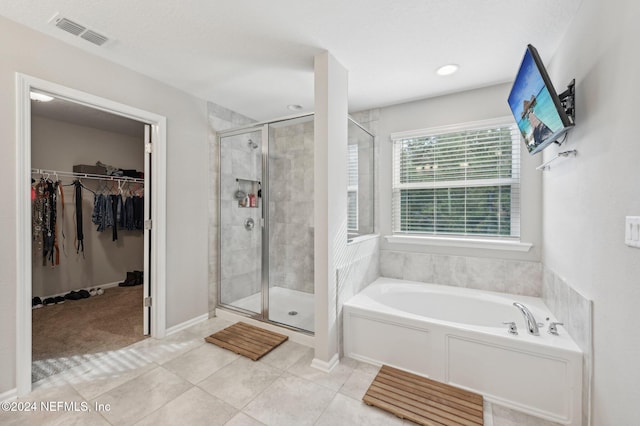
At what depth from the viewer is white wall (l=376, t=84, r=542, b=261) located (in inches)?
97.6

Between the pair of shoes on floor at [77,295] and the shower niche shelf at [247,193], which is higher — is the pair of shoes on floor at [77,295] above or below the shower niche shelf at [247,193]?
below

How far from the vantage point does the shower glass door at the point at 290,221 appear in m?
2.97

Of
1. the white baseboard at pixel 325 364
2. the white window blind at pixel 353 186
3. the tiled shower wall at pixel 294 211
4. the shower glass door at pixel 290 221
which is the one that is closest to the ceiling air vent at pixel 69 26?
the shower glass door at pixel 290 221

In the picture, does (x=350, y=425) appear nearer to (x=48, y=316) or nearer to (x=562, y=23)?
(x=562, y=23)

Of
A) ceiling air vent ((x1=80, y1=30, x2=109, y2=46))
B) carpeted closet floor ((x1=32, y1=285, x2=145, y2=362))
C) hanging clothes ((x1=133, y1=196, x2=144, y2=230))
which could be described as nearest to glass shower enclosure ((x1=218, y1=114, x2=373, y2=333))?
carpeted closet floor ((x1=32, y1=285, x2=145, y2=362))

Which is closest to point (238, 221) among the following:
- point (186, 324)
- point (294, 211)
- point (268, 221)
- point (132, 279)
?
point (268, 221)

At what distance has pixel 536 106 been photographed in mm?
1612

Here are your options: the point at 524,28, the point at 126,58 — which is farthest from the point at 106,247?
the point at 524,28

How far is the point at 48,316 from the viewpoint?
10.1 feet

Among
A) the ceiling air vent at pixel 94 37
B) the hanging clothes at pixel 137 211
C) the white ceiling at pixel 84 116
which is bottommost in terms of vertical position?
the hanging clothes at pixel 137 211

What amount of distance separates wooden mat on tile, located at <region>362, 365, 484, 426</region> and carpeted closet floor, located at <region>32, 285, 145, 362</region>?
226 cm

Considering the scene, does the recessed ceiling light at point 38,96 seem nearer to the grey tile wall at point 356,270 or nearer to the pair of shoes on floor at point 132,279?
the grey tile wall at point 356,270

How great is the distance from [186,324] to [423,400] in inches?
91.4

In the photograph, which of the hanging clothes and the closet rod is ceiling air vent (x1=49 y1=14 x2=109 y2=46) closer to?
the closet rod
